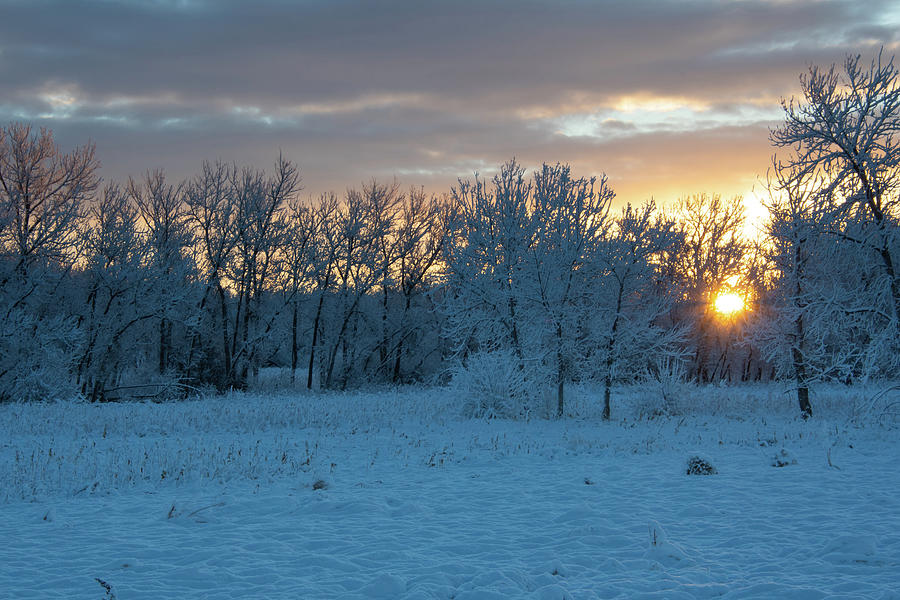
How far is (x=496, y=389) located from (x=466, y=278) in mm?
4861

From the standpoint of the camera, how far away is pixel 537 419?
1803cm

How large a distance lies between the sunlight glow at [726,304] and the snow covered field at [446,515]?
24011 millimetres

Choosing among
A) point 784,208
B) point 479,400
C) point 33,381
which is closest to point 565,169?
point 784,208

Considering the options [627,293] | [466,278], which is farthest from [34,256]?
[627,293]

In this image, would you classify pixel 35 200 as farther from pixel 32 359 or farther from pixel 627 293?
pixel 627 293

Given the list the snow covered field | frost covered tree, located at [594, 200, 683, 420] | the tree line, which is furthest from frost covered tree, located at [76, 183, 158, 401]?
frost covered tree, located at [594, 200, 683, 420]

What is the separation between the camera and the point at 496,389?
711 inches

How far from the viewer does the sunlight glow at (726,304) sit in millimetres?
36594

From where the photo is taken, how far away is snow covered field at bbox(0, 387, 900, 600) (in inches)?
202

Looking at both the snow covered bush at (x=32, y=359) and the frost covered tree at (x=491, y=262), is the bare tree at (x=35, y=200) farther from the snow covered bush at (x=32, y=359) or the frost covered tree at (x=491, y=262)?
the frost covered tree at (x=491, y=262)

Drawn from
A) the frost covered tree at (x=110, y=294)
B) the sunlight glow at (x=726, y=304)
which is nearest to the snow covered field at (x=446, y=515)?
the frost covered tree at (x=110, y=294)

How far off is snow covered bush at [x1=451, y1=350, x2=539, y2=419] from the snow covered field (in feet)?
10.8

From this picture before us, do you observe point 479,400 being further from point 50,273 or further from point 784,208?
point 50,273

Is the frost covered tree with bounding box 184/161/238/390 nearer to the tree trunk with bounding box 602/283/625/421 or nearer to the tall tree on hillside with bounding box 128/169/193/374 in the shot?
the tall tree on hillside with bounding box 128/169/193/374
